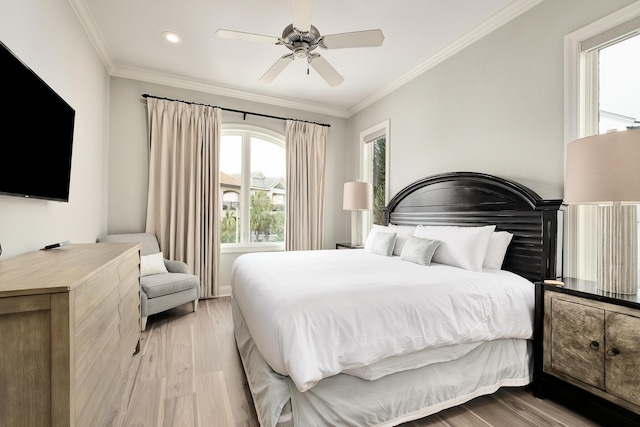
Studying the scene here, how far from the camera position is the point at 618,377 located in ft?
5.04

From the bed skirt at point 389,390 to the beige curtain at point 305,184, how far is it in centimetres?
272

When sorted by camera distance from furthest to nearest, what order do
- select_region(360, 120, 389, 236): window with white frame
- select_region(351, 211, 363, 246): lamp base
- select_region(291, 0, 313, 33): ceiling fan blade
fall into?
select_region(351, 211, 363, 246): lamp base
select_region(360, 120, 389, 236): window with white frame
select_region(291, 0, 313, 33): ceiling fan blade

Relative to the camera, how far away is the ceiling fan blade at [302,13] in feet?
6.21

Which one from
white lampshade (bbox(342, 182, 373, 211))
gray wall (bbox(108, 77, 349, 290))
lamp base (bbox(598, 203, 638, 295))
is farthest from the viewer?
white lampshade (bbox(342, 182, 373, 211))

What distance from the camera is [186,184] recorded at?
4.00 meters

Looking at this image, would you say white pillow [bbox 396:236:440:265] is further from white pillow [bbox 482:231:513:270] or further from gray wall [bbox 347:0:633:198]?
gray wall [bbox 347:0:633:198]

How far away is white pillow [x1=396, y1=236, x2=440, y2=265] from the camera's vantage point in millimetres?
2488

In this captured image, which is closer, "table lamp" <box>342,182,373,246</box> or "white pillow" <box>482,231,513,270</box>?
"white pillow" <box>482,231,513,270</box>

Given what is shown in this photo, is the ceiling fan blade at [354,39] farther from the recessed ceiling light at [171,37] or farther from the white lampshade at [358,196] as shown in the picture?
the white lampshade at [358,196]

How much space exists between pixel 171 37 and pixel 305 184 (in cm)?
252

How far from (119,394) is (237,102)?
374 cm

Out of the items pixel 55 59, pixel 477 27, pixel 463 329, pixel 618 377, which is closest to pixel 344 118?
pixel 477 27

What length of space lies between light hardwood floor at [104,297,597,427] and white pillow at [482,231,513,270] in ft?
2.87

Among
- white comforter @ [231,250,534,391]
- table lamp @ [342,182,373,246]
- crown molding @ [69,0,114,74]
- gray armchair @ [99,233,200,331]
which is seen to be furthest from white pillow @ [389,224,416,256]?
crown molding @ [69,0,114,74]
